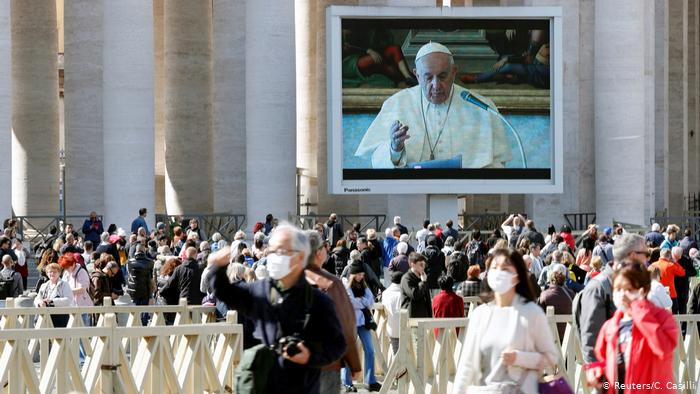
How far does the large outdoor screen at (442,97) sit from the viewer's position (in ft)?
144

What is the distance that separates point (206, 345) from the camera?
17.6m

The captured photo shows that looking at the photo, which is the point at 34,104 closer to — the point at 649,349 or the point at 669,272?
the point at 669,272

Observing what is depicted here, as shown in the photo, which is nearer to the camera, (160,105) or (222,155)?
(222,155)

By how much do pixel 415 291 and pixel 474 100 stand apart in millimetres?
23238

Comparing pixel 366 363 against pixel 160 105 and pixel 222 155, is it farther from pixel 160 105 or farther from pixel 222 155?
pixel 160 105

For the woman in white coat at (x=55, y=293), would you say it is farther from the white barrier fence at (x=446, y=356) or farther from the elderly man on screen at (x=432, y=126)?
the elderly man on screen at (x=432, y=126)

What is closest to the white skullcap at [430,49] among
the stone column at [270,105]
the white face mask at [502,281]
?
the stone column at [270,105]

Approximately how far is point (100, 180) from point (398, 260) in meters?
23.6

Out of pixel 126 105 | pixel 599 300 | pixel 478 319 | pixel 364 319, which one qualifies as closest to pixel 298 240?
pixel 478 319

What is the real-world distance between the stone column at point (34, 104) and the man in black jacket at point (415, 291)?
116ft

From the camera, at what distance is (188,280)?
82.3 ft

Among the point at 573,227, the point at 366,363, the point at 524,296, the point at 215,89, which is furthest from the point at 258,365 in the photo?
the point at 215,89

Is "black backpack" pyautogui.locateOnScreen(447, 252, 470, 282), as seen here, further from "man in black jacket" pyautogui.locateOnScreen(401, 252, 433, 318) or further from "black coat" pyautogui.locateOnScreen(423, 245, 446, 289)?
"man in black jacket" pyautogui.locateOnScreen(401, 252, 433, 318)

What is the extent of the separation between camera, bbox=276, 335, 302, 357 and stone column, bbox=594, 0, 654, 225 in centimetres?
3745
